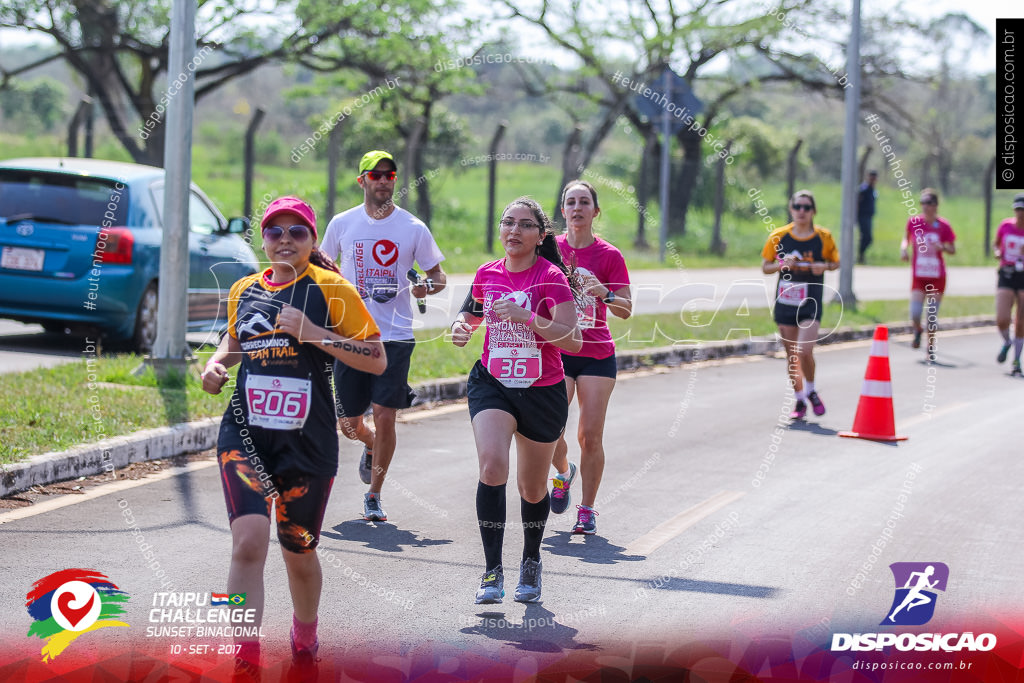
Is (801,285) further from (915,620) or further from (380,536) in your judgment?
(915,620)

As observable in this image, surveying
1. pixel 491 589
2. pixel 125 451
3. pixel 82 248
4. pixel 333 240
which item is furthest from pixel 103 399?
pixel 491 589

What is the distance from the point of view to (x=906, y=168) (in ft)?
176

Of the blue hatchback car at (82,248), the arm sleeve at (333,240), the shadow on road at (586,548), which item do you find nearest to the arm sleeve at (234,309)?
the arm sleeve at (333,240)

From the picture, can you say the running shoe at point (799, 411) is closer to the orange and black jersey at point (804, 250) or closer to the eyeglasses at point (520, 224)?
the orange and black jersey at point (804, 250)

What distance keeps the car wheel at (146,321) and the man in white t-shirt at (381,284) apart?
4.92 metres

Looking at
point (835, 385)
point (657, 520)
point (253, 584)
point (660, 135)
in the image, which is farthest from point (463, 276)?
point (253, 584)

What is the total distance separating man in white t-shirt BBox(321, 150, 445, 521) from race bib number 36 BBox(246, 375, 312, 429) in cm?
246

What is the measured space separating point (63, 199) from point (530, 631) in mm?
7824

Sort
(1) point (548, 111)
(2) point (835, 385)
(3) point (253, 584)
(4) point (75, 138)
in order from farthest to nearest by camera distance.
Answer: (1) point (548, 111)
(4) point (75, 138)
(2) point (835, 385)
(3) point (253, 584)

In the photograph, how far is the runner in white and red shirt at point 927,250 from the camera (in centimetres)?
1506

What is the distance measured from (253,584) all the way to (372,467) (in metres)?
2.76

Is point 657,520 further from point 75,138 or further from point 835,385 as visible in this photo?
point 75,138

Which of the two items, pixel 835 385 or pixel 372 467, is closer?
pixel 372 467

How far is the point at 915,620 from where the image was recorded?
5.52m
